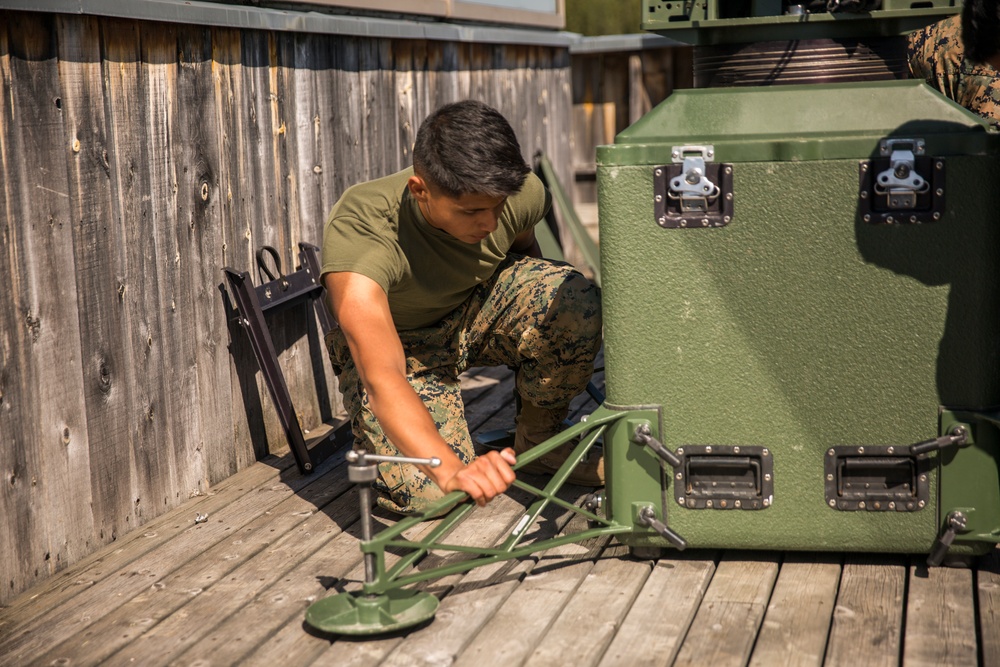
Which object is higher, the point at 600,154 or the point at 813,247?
the point at 600,154

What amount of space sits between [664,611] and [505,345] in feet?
3.97

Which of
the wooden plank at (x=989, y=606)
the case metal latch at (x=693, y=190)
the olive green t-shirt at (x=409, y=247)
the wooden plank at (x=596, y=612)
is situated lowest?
the wooden plank at (x=596, y=612)

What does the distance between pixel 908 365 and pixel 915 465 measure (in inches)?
9.9

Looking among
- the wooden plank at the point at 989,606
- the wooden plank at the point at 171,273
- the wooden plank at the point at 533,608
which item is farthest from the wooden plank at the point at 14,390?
the wooden plank at the point at 989,606

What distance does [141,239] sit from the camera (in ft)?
10.9

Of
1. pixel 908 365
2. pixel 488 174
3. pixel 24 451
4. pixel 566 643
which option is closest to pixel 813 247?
pixel 908 365

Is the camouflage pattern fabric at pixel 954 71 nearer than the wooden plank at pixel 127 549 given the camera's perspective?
No

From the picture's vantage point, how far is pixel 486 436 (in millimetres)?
4086

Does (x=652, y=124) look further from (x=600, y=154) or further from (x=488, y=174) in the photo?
(x=488, y=174)

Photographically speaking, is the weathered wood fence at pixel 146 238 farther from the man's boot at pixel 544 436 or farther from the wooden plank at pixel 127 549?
the man's boot at pixel 544 436

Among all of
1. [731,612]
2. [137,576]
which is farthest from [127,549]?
[731,612]

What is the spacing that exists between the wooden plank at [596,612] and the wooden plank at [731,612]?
0.17 metres

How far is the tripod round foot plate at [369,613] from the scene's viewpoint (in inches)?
99.4

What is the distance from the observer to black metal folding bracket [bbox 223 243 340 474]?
3738 mm
